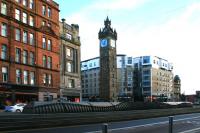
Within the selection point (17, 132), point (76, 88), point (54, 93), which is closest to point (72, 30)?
point (76, 88)

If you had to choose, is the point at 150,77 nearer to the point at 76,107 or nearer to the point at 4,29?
the point at 4,29

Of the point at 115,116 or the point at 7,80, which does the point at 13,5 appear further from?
the point at 115,116

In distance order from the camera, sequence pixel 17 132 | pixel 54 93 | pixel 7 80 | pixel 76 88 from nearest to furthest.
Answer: pixel 17 132, pixel 7 80, pixel 54 93, pixel 76 88

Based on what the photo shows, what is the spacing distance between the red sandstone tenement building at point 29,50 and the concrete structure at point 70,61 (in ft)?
19.4

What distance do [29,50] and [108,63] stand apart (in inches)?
4167

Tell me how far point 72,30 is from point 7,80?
29120mm

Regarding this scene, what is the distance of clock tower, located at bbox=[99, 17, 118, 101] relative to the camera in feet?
549

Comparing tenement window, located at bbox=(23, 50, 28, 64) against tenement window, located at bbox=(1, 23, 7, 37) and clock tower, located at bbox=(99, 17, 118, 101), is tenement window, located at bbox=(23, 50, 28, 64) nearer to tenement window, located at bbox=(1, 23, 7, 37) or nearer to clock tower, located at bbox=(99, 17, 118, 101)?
tenement window, located at bbox=(1, 23, 7, 37)

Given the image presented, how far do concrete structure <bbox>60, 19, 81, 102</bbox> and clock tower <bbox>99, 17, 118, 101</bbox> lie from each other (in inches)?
3244

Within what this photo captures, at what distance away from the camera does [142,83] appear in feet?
621

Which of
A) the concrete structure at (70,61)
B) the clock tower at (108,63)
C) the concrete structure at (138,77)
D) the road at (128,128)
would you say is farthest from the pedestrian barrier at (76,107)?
the concrete structure at (138,77)

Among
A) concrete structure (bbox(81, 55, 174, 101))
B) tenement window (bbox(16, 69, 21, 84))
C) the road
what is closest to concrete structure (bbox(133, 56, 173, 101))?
concrete structure (bbox(81, 55, 174, 101))

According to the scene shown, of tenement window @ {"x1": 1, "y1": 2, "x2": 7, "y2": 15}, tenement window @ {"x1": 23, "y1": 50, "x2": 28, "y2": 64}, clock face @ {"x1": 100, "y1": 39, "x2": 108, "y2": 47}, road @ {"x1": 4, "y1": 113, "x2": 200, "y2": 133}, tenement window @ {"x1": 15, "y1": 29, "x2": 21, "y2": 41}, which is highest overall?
clock face @ {"x1": 100, "y1": 39, "x2": 108, "y2": 47}

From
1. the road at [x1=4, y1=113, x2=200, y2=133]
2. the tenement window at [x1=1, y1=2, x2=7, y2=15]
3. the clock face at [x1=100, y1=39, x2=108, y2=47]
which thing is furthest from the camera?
the clock face at [x1=100, y1=39, x2=108, y2=47]
